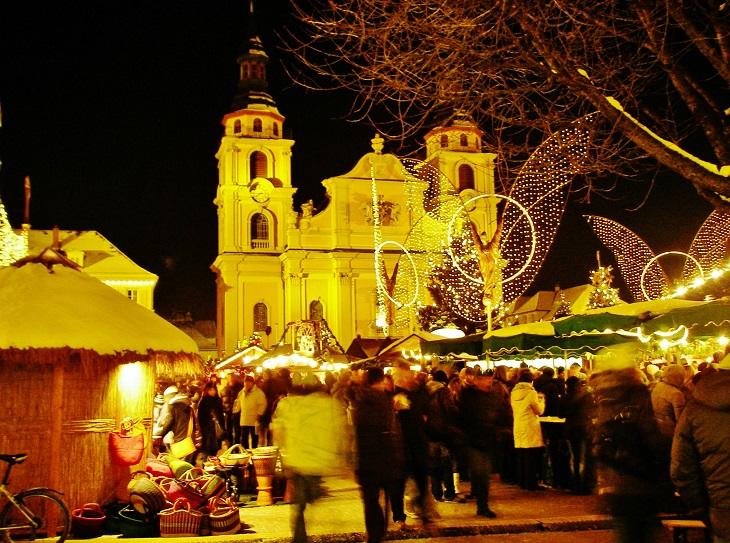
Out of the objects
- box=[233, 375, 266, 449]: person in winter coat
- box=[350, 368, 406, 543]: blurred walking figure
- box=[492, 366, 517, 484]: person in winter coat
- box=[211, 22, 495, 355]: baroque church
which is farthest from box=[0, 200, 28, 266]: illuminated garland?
box=[211, 22, 495, 355]: baroque church

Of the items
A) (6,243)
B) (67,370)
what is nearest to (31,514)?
(67,370)

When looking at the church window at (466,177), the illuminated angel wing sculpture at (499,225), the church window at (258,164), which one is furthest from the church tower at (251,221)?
the church window at (466,177)

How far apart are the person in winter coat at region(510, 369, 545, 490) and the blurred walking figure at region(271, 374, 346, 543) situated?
4.51 meters

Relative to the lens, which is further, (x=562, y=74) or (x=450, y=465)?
(x=450, y=465)

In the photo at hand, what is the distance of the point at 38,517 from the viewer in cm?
798

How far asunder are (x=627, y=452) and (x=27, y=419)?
22.0 feet

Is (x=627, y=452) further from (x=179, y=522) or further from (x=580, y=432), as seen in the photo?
(x=580, y=432)

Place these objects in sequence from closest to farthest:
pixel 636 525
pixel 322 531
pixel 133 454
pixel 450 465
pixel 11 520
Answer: pixel 636 525 < pixel 11 520 < pixel 322 531 < pixel 133 454 < pixel 450 465

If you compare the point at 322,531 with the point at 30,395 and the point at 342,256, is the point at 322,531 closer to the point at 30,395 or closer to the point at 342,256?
the point at 30,395

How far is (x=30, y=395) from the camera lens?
8.62 m

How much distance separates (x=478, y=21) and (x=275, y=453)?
6578 millimetres

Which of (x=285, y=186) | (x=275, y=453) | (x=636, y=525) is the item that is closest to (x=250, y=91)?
(x=285, y=186)

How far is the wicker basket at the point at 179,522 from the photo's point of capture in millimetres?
8352

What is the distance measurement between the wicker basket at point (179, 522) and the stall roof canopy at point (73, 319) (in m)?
1.90
